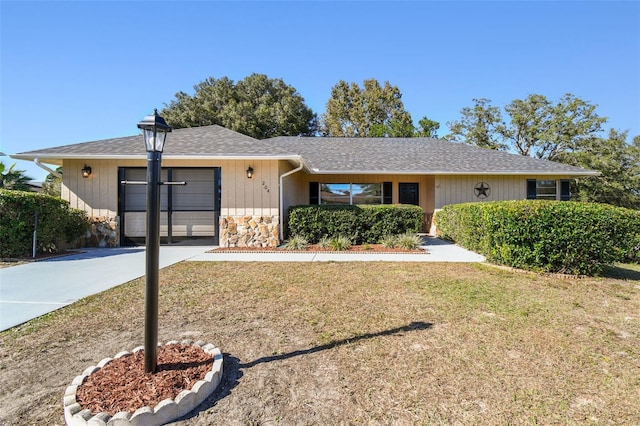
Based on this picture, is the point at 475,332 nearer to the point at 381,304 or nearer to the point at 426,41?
the point at 381,304

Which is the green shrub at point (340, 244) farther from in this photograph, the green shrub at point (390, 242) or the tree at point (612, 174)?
the tree at point (612, 174)

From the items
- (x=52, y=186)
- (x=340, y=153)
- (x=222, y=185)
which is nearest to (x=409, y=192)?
(x=340, y=153)

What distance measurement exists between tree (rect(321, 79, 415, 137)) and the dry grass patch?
25588 mm

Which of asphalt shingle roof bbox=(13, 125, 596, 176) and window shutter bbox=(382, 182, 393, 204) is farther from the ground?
asphalt shingle roof bbox=(13, 125, 596, 176)

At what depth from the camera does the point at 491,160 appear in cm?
1352

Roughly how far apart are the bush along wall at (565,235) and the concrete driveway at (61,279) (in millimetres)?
7373

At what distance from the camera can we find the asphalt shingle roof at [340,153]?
8883 millimetres

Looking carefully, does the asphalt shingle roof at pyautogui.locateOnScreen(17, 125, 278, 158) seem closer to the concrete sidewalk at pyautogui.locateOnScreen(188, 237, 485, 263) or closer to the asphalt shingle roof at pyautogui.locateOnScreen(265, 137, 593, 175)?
the concrete sidewalk at pyautogui.locateOnScreen(188, 237, 485, 263)

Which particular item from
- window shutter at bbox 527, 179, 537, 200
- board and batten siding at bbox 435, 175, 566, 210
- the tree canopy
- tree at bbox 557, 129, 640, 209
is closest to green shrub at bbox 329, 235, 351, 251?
board and batten siding at bbox 435, 175, 566, 210

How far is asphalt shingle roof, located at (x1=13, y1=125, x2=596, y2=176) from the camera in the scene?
350 inches

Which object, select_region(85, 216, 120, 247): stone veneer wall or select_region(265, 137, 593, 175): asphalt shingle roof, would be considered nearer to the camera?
select_region(85, 216, 120, 247): stone veneer wall

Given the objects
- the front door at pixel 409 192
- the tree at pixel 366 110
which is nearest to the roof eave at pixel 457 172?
the front door at pixel 409 192

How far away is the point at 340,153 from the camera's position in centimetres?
1473

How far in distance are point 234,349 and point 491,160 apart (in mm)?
14115
